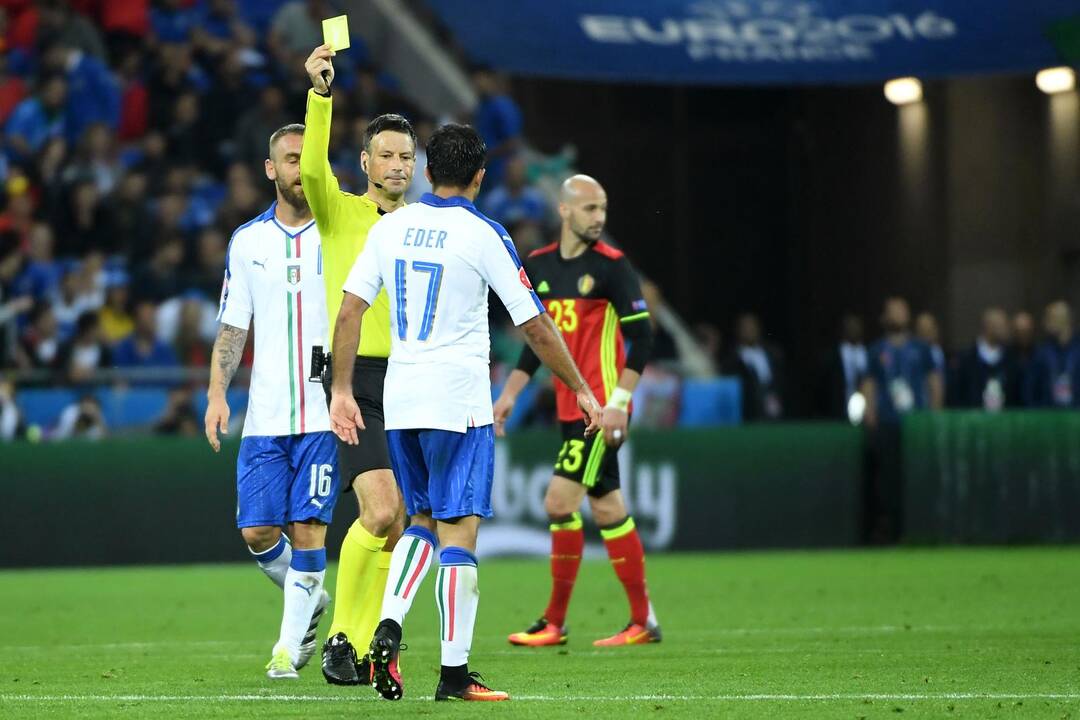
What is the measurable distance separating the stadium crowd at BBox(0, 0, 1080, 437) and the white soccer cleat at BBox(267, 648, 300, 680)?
9.12 m

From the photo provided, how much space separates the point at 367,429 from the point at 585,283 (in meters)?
2.64

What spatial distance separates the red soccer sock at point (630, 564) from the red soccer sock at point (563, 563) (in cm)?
18

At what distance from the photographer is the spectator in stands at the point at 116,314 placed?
18250 millimetres

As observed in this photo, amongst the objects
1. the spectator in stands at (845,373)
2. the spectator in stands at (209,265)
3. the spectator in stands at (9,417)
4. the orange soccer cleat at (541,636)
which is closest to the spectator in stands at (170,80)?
the spectator in stands at (209,265)

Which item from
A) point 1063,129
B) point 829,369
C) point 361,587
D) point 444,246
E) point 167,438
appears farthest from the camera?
point 1063,129

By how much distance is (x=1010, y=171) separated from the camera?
80.0ft

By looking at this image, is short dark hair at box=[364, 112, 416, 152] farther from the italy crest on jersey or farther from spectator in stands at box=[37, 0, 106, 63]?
spectator in stands at box=[37, 0, 106, 63]

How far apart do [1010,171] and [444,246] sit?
1797cm

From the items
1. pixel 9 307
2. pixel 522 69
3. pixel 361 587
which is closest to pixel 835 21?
pixel 522 69

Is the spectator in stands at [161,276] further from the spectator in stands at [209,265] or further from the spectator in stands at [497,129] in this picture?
the spectator in stands at [497,129]

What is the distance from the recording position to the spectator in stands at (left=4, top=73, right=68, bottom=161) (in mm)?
20609

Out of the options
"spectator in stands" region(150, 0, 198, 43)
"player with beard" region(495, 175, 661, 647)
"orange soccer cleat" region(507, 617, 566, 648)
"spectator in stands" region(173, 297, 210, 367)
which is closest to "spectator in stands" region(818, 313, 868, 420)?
"spectator in stands" region(173, 297, 210, 367)

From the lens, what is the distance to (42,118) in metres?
20.7

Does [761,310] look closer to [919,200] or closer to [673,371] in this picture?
[919,200]
